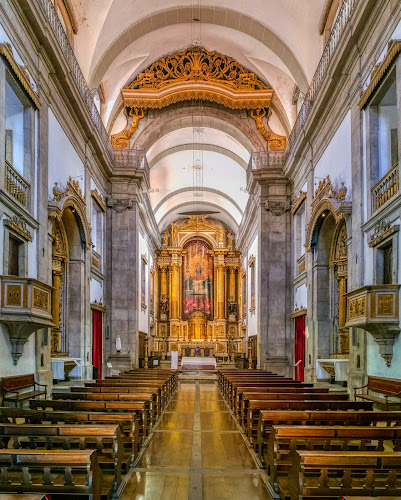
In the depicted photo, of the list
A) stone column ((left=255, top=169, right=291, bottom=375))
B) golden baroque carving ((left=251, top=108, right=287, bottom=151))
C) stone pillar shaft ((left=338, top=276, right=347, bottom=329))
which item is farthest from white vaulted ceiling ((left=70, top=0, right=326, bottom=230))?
stone pillar shaft ((left=338, top=276, right=347, bottom=329))

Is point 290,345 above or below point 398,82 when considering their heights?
below

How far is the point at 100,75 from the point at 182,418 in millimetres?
11049

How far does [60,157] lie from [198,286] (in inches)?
955

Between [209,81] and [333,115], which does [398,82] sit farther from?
[209,81]

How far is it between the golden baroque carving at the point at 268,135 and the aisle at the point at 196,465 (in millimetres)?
12433

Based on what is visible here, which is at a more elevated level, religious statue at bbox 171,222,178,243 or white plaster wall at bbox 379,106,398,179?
religious statue at bbox 171,222,178,243

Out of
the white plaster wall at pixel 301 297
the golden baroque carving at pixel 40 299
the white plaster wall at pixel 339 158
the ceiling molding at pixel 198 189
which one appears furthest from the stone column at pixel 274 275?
the ceiling molding at pixel 198 189

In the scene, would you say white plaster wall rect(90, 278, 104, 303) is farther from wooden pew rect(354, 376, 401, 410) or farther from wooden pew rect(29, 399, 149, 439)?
wooden pew rect(29, 399, 149, 439)

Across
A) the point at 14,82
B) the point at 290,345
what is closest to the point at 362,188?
the point at 14,82

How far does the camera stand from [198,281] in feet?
121

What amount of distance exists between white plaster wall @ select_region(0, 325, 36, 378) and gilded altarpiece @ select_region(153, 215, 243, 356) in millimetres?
24026

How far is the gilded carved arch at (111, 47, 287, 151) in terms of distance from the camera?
20.2 m

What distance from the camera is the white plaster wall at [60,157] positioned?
12.4 meters

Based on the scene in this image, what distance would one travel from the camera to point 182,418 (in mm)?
10688
